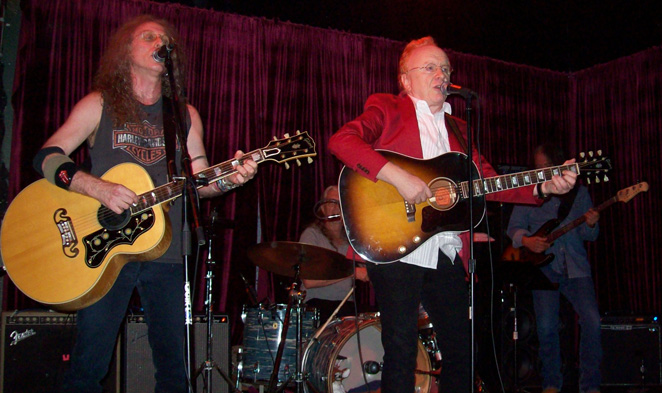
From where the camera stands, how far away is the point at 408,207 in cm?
299

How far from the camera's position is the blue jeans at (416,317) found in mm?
2715

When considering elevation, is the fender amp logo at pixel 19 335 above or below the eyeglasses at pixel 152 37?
below

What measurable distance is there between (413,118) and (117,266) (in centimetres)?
171

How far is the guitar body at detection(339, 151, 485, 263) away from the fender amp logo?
2.80m

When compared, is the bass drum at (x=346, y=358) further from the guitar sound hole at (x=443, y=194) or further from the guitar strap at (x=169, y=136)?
the guitar strap at (x=169, y=136)

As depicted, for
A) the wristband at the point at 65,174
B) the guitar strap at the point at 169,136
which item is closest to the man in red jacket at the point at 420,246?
the guitar strap at the point at 169,136

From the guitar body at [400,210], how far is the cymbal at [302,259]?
126cm

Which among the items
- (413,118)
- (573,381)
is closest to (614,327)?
(573,381)

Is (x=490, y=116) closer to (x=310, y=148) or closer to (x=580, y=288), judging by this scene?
(x=580, y=288)

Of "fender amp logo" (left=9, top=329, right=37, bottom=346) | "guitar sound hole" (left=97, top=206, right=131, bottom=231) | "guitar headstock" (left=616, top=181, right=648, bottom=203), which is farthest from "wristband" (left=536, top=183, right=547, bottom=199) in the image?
"fender amp logo" (left=9, top=329, right=37, bottom=346)

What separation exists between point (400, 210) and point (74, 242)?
65.7 inches

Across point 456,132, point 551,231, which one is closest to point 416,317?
point 456,132

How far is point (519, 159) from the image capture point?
7.90 m

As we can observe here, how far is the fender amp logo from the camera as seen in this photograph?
424 centimetres
